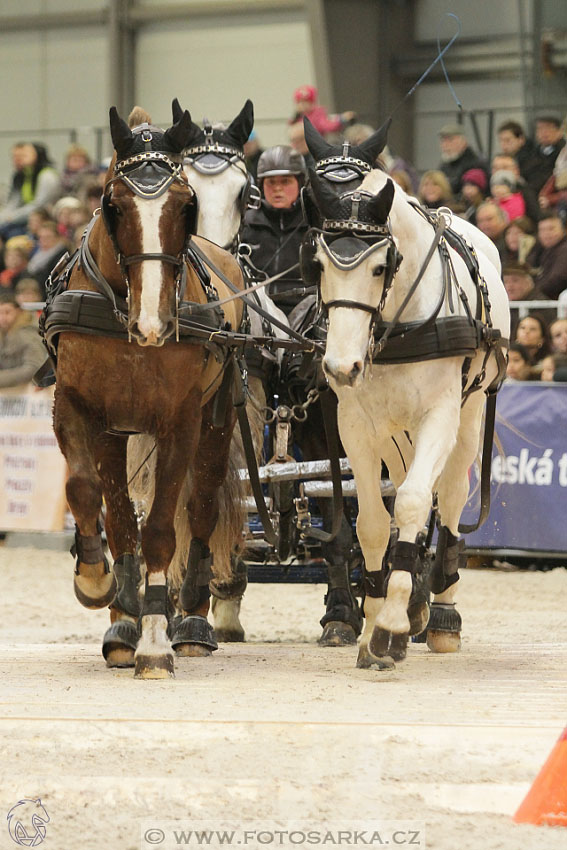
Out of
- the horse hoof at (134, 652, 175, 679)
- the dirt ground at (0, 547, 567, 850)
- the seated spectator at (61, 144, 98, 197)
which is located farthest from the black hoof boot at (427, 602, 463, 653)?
the seated spectator at (61, 144, 98, 197)

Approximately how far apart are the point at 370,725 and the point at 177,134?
2290mm

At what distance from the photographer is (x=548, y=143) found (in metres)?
11.9

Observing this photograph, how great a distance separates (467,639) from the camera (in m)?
7.40

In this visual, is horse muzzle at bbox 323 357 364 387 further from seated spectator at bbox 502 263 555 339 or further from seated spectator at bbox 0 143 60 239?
seated spectator at bbox 0 143 60 239

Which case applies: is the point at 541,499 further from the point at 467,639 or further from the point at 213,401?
the point at 213,401

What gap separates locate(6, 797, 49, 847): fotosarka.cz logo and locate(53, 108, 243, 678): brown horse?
177 cm

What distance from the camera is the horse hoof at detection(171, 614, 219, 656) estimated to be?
6.34 meters

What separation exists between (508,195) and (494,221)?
69cm

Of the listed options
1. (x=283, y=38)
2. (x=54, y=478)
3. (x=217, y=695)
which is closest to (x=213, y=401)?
(x=217, y=695)

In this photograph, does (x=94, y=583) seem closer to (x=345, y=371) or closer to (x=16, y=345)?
(x=345, y=371)

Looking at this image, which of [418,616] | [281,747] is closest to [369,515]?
[418,616]

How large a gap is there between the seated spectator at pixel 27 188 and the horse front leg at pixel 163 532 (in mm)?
10775

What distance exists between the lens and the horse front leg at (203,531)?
636 centimetres

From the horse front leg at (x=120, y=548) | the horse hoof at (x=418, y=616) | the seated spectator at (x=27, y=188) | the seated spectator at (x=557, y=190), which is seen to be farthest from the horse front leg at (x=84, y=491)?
the seated spectator at (x=27, y=188)
